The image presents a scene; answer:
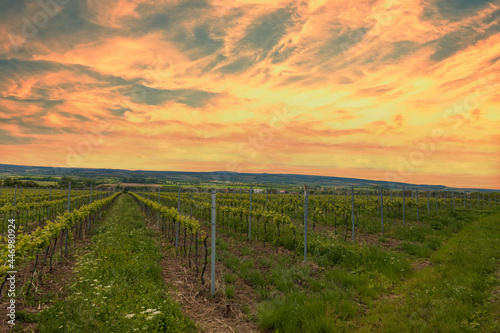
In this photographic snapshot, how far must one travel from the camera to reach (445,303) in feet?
18.5

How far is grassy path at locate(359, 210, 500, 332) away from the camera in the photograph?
15.9ft

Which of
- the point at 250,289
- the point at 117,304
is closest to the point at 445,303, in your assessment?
the point at 250,289

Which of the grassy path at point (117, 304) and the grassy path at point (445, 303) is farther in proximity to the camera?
the grassy path at point (445, 303)

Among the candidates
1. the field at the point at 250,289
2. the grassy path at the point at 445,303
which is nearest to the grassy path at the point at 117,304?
the field at the point at 250,289

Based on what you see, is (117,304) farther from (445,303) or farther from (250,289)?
(445,303)

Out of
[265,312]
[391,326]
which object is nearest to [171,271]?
[265,312]

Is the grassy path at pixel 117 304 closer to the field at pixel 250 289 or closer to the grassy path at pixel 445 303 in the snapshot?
the field at pixel 250 289

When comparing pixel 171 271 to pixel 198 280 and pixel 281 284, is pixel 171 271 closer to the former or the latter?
pixel 198 280

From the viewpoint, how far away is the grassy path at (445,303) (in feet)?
15.9

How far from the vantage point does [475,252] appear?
10.2 meters

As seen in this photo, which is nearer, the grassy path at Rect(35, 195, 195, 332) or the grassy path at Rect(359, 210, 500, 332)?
the grassy path at Rect(35, 195, 195, 332)

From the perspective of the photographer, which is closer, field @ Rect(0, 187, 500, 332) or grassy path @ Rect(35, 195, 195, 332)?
grassy path @ Rect(35, 195, 195, 332)

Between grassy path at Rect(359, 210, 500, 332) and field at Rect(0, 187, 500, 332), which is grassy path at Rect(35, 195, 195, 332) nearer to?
field at Rect(0, 187, 500, 332)

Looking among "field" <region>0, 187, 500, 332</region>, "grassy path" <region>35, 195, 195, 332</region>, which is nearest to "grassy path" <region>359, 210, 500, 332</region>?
A: "field" <region>0, 187, 500, 332</region>
